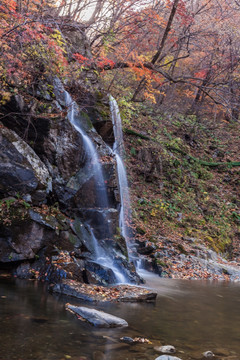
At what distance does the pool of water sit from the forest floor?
201 inches

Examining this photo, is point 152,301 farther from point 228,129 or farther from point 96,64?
point 228,129

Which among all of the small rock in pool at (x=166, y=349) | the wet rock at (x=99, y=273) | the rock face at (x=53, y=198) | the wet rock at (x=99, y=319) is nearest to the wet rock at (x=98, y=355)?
the small rock in pool at (x=166, y=349)

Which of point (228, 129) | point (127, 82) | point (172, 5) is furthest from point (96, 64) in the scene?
point (228, 129)

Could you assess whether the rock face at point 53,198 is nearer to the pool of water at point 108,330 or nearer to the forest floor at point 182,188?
the pool of water at point 108,330

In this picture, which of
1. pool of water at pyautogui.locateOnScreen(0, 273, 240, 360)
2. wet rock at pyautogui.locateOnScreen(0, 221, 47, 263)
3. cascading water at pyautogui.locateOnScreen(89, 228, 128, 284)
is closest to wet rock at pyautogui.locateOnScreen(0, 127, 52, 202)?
wet rock at pyautogui.locateOnScreen(0, 221, 47, 263)

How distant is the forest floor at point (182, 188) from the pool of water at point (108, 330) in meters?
5.10

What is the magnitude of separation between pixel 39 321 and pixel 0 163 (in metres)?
4.50

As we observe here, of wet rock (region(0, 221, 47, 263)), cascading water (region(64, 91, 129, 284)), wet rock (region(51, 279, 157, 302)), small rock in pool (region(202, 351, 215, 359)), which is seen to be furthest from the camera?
cascading water (region(64, 91, 129, 284))

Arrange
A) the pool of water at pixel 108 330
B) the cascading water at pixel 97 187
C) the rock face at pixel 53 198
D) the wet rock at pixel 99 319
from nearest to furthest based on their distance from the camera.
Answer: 1. the pool of water at pixel 108 330
2. the wet rock at pixel 99 319
3. the rock face at pixel 53 198
4. the cascading water at pixel 97 187

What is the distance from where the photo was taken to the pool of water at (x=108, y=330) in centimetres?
332

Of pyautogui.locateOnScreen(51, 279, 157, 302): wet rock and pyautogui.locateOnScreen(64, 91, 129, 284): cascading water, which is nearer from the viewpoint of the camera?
pyautogui.locateOnScreen(51, 279, 157, 302): wet rock

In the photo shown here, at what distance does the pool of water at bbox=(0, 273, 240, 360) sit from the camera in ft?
10.9

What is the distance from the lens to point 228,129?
2666 cm

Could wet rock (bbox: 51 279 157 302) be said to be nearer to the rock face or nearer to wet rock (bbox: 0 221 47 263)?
the rock face
